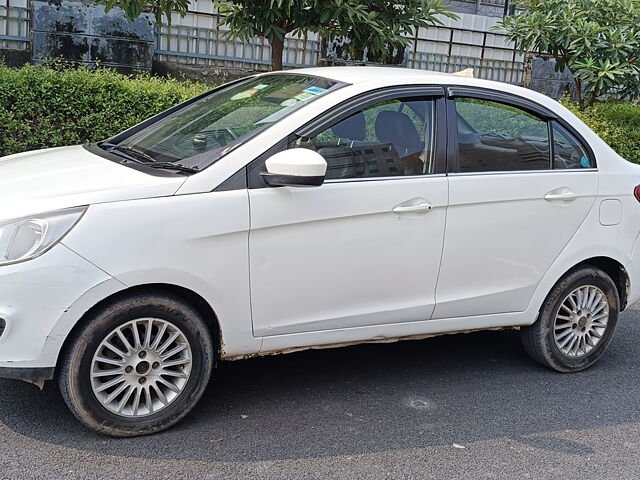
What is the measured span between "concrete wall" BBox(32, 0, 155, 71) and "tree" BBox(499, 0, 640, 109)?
5000 mm

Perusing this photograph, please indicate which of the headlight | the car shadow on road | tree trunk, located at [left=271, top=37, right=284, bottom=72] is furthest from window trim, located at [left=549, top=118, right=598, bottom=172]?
tree trunk, located at [left=271, top=37, right=284, bottom=72]

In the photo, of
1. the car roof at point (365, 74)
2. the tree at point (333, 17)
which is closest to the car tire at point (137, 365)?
the car roof at point (365, 74)

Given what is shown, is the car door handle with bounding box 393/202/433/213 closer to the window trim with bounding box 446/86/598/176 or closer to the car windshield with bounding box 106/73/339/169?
the window trim with bounding box 446/86/598/176

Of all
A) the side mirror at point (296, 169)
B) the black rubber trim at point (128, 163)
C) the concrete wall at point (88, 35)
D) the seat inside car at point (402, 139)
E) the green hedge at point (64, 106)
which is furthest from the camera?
the concrete wall at point (88, 35)

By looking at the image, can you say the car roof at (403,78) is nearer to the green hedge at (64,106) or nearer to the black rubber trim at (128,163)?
the black rubber trim at (128,163)

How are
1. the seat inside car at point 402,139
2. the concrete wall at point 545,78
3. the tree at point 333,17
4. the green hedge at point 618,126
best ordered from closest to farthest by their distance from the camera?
1. the seat inside car at point 402,139
2. the tree at point 333,17
3. the green hedge at point 618,126
4. the concrete wall at point 545,78

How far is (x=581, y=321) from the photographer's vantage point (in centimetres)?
516

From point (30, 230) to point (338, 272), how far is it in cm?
149

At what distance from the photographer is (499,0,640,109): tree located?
978cm

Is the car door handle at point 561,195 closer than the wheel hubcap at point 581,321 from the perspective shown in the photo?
Yes

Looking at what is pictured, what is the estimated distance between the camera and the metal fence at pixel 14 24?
35.4 feet

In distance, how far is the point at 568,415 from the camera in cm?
454

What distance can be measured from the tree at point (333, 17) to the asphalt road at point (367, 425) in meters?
3.35

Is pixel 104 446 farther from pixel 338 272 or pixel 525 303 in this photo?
pixel 525 303
